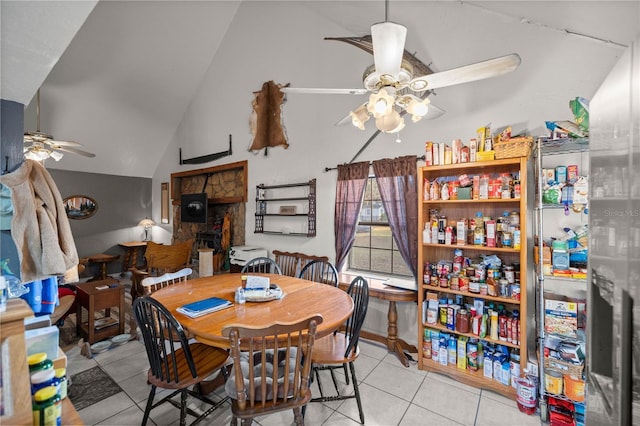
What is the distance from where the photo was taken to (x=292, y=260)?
3840 mm

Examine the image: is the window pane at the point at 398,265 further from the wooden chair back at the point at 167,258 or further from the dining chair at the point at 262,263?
the wooden chair back at the point at 167,258

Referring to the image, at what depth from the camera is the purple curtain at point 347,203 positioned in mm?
3223

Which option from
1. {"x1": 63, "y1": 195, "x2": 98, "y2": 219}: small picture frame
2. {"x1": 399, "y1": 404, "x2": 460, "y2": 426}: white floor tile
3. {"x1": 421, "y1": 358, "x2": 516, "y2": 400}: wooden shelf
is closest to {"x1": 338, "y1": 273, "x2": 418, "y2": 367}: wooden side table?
{"x1": 421, "y1": 358, "x2": 516, "y2": 400}: wooden shelf

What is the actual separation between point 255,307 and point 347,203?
1.77 meters

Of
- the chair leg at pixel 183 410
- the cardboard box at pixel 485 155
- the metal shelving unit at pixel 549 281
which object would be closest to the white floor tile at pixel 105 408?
the chair leg at pixel 183 410

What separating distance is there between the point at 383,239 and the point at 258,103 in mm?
2868

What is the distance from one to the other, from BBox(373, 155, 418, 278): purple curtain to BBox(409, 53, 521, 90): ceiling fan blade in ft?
4.19

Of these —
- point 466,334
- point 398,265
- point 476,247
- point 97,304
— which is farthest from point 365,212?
point 97,304

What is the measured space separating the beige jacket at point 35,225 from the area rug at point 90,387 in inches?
52.4

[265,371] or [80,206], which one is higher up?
[80,206]

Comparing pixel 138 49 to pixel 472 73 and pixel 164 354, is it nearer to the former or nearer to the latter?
pixel 164 354

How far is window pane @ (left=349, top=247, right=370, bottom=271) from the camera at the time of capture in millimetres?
3464

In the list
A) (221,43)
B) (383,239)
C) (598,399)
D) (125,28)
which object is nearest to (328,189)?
(383,239)

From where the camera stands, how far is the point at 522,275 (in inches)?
84.0
